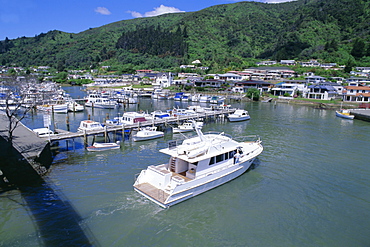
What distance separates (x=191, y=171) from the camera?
18.2 metres

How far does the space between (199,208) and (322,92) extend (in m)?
78.9

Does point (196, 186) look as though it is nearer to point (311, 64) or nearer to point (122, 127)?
point (122, 127)

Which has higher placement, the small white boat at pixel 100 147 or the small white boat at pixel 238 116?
the small white boat at pixel 238 116

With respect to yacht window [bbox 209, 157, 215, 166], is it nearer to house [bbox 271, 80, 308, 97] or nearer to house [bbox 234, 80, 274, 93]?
house [bbox 271, 80, 308, 97]

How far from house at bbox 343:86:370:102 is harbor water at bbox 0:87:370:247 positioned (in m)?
57.0

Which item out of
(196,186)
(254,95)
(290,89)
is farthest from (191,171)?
(290,89)

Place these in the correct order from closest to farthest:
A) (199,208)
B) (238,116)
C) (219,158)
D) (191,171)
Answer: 1. (199,208)
2. (191,171)
3. (219,158)
4. (238,116)

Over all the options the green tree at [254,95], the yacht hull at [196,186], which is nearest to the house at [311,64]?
the green tree at [254,95]

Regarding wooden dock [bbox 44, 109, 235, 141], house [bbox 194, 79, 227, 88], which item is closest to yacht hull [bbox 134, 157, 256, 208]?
wooden dock [bbox 44, 109, 235, 141]

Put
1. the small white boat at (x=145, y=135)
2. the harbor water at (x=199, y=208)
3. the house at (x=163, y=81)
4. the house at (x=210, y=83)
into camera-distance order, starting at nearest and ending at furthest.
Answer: the harbor water at (x=199, y=208)
the small white boat at (x=145, y=135)
the house at (x=210, y=83)
the house at (x=163, y=81)

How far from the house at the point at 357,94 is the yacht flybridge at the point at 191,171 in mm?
69578

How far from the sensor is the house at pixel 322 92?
78.7 metres

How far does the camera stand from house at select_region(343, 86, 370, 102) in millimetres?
72369

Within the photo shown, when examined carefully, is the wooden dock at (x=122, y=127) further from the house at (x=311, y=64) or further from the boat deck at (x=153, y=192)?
the house at (x=311, y=64)
